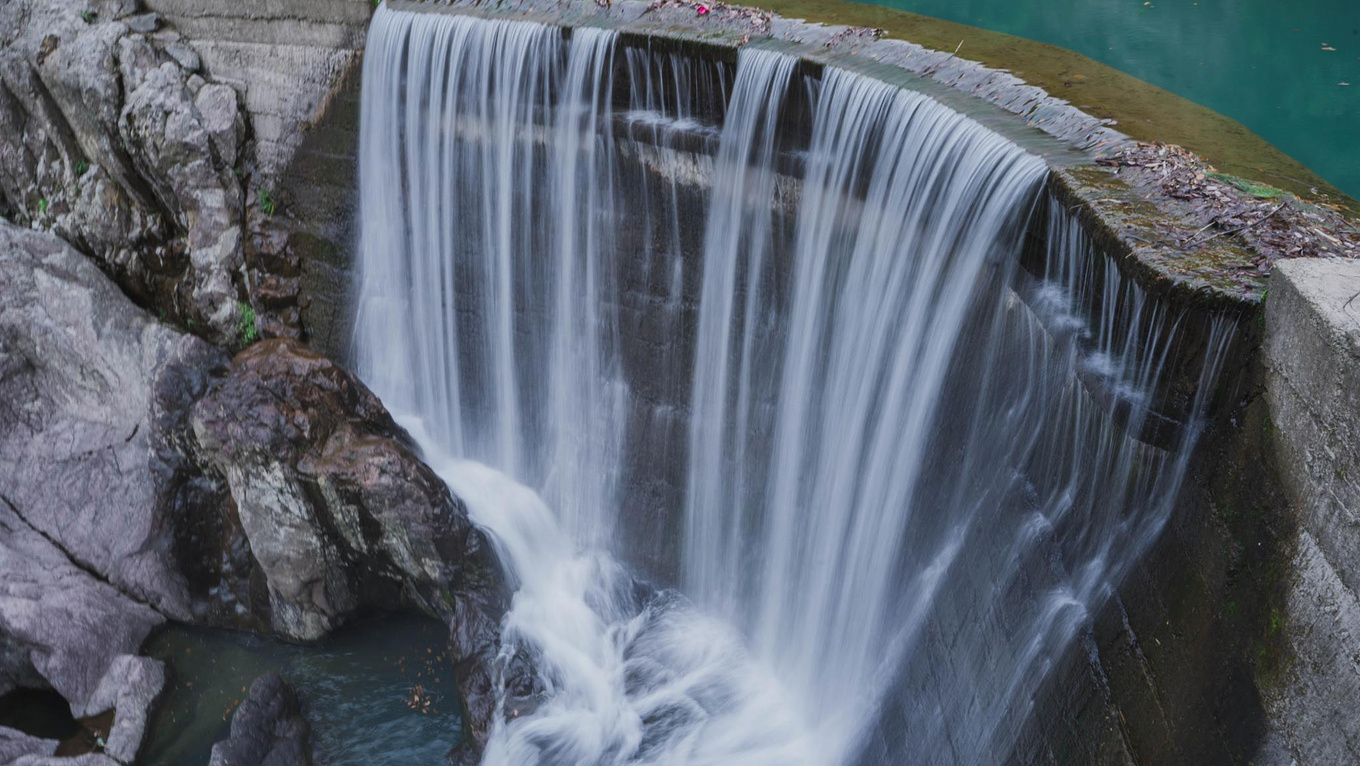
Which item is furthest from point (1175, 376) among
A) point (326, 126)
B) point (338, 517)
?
point (326, 126)

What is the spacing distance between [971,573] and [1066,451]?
1114 millimetres

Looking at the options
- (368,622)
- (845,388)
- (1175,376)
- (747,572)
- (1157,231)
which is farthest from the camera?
(368,622)

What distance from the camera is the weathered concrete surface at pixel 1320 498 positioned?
318 cm

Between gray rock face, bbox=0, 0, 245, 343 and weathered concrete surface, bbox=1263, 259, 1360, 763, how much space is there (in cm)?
931

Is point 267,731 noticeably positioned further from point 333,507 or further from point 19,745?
point 19,745

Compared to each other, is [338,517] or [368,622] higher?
[338,517]

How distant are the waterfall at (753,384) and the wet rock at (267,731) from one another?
150cm

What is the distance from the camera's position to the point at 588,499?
8828mm

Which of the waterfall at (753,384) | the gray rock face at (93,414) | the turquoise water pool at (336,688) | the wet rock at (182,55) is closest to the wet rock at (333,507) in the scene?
the turquoise water pool at (336,688)

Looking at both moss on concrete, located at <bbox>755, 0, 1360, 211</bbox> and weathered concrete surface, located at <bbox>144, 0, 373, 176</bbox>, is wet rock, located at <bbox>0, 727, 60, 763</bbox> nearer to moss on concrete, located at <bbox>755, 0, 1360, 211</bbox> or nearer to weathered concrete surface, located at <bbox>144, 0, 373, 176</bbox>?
weathered concrete surface, located at <bbox>144, 0, 373, 176</bbox>

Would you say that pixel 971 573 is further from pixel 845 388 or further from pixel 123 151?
pixel 123 151

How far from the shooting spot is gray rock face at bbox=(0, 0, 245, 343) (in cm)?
Result: 980

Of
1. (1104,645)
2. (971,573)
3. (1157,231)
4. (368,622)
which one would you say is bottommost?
(368,622)

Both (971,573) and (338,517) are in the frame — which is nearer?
(971,573)
